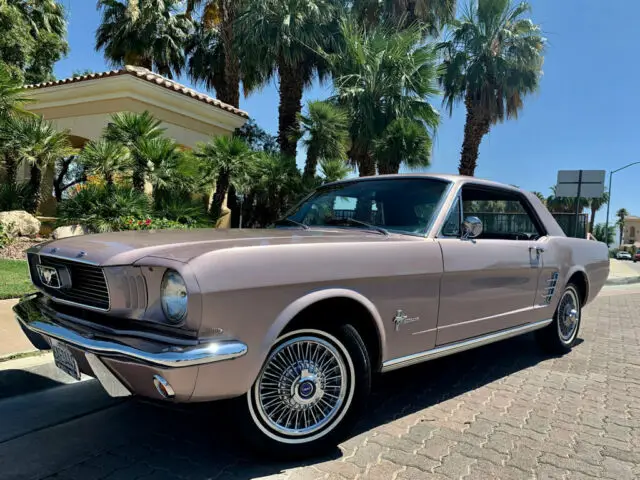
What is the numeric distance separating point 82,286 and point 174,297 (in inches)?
27.9

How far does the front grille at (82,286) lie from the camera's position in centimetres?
254

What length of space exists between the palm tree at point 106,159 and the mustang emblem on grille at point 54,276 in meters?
6.96

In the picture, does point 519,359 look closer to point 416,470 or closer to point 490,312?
point 490,312

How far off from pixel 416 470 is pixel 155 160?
28.1 feet

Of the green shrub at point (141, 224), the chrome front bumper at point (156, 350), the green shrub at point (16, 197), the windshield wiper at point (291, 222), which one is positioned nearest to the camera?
the chrome front bumper at point (156, 350)

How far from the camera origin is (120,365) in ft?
7.36

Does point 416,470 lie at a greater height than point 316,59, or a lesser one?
lesser

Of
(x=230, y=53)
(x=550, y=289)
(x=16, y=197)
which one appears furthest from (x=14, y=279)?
(x=230, y=53)

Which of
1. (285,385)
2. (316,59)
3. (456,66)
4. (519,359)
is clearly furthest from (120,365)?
(456,66)

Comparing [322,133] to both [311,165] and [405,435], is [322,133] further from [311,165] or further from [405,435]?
[405,435]

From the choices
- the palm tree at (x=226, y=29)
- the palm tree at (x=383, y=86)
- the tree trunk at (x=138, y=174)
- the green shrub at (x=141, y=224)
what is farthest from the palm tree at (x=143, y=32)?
the green shrub at (x=141, y=224)

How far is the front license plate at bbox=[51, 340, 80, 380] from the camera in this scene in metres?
2.52

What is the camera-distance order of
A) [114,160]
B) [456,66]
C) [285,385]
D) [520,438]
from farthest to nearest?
[456,66], [114,160], [520,438], [285,385]

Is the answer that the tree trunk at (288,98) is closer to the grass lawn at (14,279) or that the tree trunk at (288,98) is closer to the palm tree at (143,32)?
the palm tree at (143,32)
